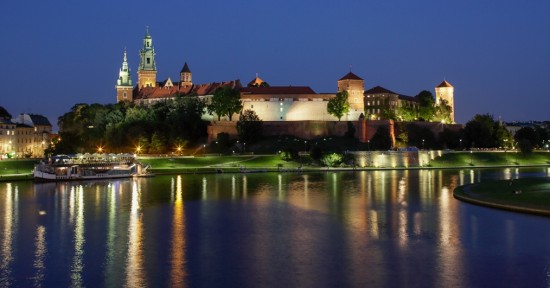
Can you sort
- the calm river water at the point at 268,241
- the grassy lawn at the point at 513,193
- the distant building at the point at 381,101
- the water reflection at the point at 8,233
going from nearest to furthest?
the calm river water at the point at 268,241 → the water reflection at the point at 8,233 → the grassy lawn at the point at 513,193 → the distant building at the point at 381,101

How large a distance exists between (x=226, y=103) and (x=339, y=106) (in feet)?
38.2

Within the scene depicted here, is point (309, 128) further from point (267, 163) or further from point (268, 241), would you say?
point (268, 241)

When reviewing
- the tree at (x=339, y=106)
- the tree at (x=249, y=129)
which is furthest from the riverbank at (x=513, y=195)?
the tree at (x=339, y=106)

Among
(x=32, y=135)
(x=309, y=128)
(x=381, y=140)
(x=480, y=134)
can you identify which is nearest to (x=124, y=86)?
(x=32, y=135)

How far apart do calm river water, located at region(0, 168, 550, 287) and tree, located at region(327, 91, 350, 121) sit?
3351cm

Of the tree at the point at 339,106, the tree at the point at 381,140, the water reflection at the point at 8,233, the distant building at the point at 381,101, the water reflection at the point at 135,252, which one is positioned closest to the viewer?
the water reflection at the point at 135,252

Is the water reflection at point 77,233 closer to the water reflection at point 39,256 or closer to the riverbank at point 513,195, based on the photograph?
the water reflection at point 39,256

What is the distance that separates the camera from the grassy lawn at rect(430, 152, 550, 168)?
5812cm

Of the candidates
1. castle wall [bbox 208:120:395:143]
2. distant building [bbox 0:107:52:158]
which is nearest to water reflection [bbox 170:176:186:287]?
castle wall [bbox 208:120:395:143]

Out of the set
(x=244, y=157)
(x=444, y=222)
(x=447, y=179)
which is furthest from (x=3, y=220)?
(x=244, y=157)

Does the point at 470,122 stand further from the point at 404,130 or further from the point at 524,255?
the point at 524,255

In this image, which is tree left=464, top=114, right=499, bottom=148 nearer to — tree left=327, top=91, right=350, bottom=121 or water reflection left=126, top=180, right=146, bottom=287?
tree left=327, top=91, right=350, bottom=121

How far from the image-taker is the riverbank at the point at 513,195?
23.5 m

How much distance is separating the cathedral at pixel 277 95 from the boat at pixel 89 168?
2121 centimetres
